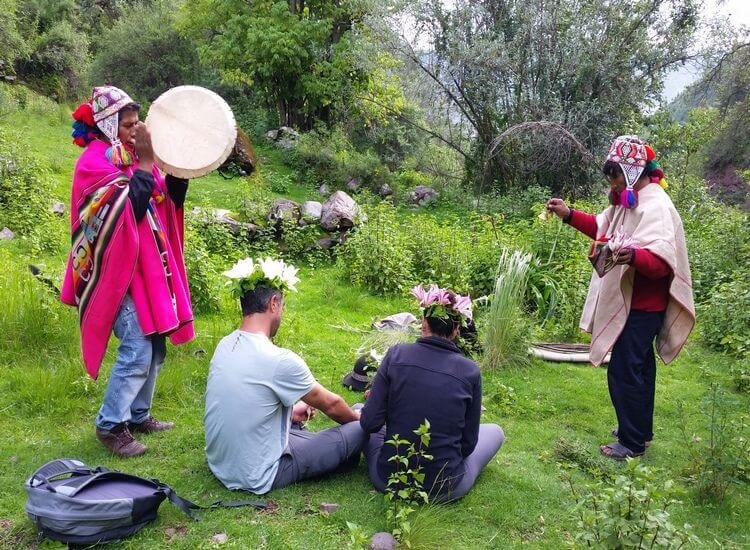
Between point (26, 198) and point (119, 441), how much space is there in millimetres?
A: 5393

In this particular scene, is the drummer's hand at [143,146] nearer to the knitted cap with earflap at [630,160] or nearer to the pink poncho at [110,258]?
the pink poncho at [110,258]

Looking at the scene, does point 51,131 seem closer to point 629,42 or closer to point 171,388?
point 171,388

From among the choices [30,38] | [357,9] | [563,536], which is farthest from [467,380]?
[30,38]

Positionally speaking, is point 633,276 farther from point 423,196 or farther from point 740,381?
point 423,196

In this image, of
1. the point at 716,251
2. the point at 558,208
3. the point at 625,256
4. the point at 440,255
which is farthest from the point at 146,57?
the point at 625,256

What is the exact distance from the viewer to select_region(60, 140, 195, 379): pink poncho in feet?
10.8

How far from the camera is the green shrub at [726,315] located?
18.4ft

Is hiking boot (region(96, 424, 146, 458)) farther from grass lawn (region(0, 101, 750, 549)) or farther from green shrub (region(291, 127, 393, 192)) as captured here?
green shrub (region(291, 127, 393, 192))

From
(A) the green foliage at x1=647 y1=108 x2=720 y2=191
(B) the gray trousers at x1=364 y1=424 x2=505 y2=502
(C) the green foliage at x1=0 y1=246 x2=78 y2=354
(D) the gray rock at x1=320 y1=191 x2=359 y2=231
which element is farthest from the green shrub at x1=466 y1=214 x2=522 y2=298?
(A) the green foliage at x1=647 y1=108 x2=720 y2=191

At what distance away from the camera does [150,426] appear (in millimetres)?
3932

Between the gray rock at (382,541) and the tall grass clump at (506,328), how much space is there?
Result: 2.77 meters

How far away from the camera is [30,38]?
58.5 feet

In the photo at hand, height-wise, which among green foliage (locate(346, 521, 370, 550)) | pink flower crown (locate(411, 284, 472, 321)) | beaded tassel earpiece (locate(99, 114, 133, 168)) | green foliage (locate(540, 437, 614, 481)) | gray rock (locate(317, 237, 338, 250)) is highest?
beaded tassel earpiece (locate(99, 114, 133, 168))

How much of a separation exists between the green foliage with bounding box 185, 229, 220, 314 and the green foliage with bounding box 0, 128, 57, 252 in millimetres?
2168
